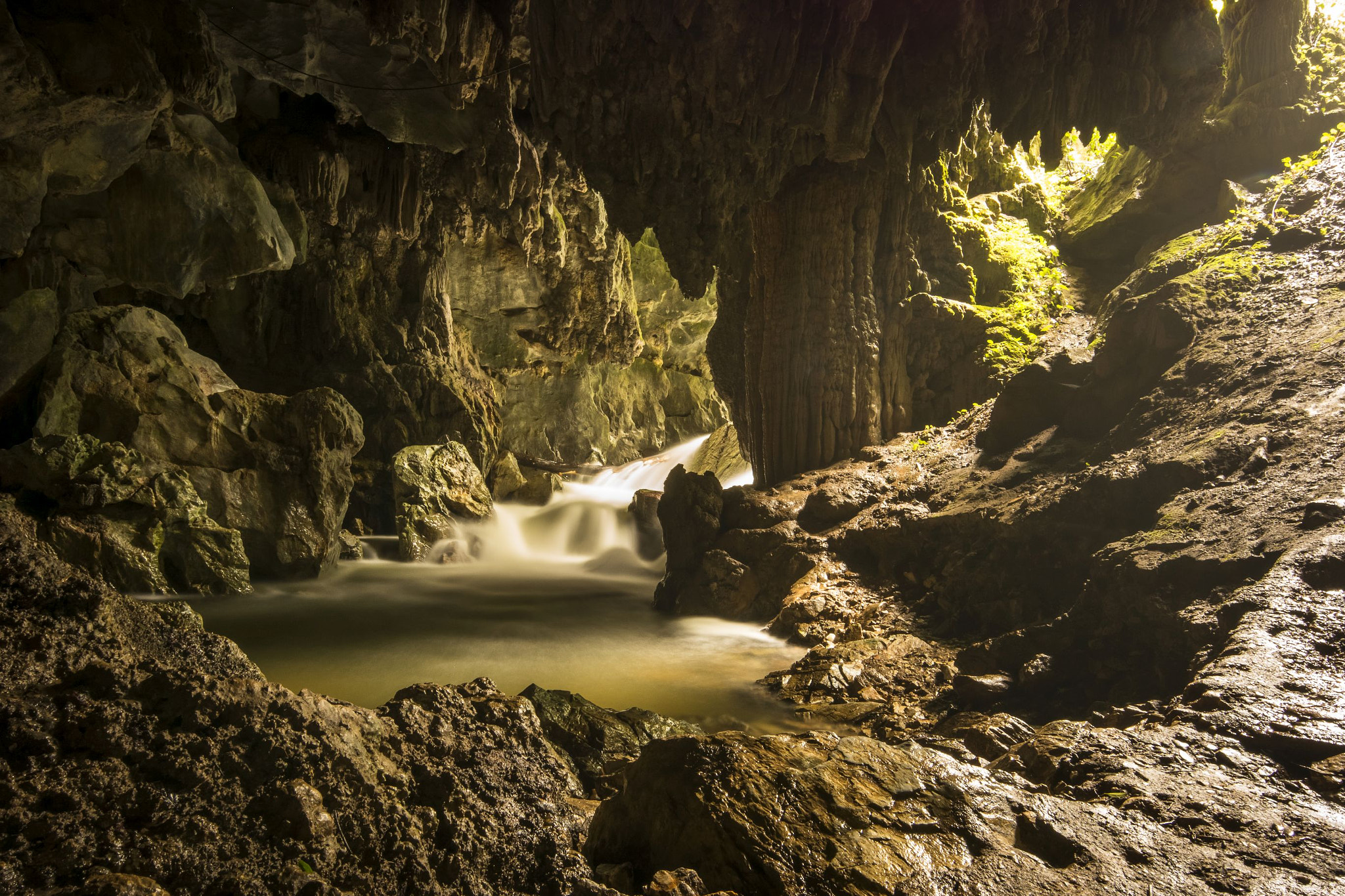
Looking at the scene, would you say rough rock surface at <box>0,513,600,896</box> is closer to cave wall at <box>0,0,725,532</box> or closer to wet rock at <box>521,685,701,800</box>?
wet rock at <box>521,685,701,800</box>

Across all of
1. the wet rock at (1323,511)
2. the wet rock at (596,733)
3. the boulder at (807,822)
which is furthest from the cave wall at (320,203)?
the wet rock at (1323,511)

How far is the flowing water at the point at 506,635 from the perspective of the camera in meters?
5.39

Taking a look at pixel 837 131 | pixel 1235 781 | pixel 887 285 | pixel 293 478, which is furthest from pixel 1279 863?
pixel 293 478

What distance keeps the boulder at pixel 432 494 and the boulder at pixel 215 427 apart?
1621 mm

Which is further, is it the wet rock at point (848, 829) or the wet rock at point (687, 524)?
the wet rock at point (687, 524)

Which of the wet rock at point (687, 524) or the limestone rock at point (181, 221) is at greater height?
the limestone rock at point (181, 221)

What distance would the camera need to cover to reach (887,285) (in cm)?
841

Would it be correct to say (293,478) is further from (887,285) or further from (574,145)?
(887,285)

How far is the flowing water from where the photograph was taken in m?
Answer: 5.39

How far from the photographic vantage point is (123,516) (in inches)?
301

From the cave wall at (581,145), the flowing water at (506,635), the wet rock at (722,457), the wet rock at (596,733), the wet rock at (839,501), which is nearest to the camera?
the wet rock at (596,733)

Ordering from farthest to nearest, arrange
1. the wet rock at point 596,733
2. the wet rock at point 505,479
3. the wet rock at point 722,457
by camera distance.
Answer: the wet rock at point 505,479 < the wet rock at point 722,457 < the wet rock at point 596,733

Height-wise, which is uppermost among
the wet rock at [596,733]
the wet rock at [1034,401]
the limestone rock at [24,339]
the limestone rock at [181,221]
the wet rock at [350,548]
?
the limestone rock at [181,221]

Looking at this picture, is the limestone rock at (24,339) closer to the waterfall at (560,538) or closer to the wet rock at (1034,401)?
the waterfall at (560,538)
